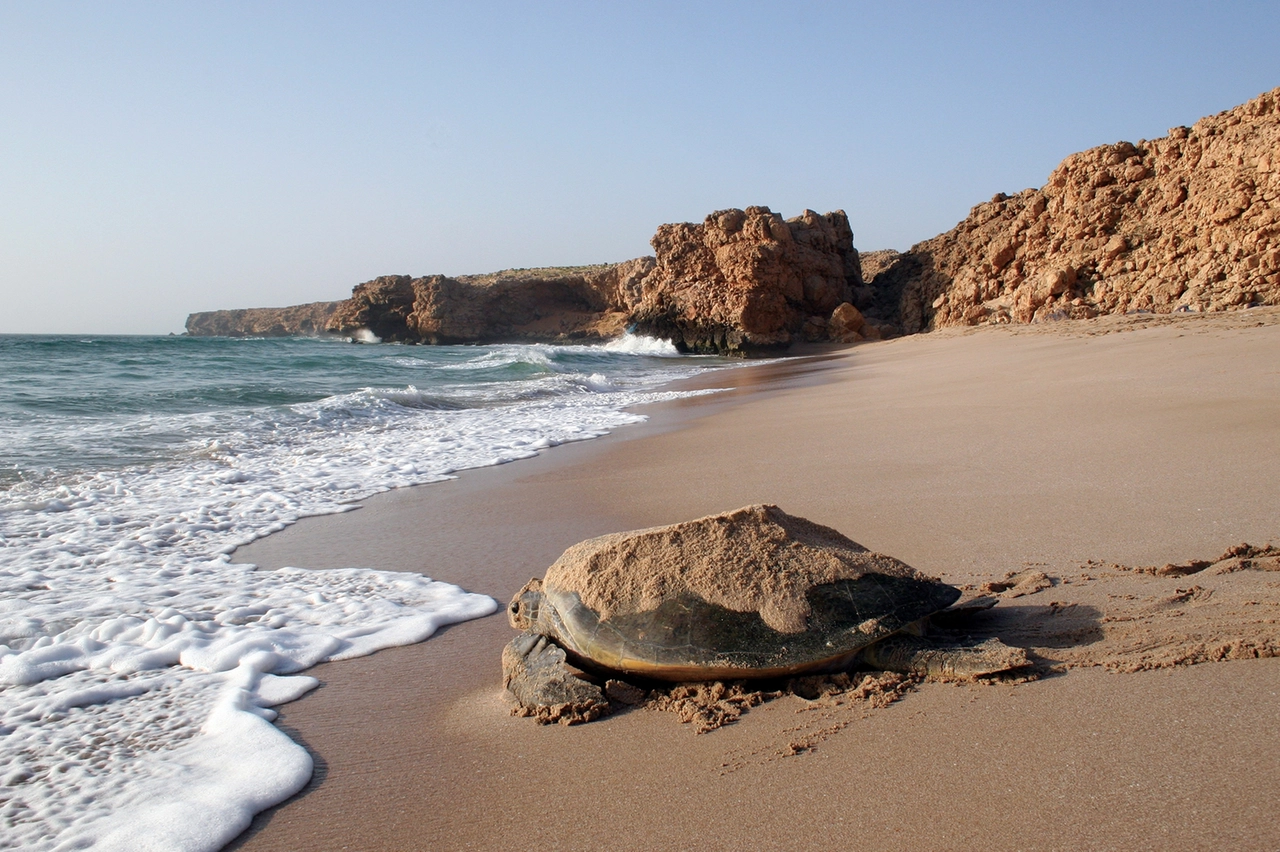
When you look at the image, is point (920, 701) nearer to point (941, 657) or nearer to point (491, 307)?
point (941, 657)

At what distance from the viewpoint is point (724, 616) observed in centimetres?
250

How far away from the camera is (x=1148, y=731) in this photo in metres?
1.97

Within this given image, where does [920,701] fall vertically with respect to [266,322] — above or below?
below

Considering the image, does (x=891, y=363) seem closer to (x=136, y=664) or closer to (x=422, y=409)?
(x=422, y=409)

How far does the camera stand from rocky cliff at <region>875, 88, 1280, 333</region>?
14531mm

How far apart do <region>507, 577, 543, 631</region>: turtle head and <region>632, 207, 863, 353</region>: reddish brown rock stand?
27.7 metres

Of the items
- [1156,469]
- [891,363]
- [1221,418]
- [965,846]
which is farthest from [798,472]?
[891,363]

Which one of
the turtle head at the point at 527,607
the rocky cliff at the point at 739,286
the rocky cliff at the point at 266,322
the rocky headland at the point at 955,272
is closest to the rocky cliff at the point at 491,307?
the rocky headland at the point at 955,272

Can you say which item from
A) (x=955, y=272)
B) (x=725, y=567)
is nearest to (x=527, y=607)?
(x=725, y=567)

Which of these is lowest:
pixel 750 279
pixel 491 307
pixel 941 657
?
pixel 941 657

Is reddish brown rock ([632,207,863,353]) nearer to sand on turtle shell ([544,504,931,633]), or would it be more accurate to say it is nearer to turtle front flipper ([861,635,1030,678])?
sand on turtle shell ([544,504,931,633])

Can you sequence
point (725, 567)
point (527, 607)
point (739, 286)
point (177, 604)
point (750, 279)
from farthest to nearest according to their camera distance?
1. point (739, 286)
2. point (750, 279)
3. point (177, 604)
4. point (527, 607)
5. point (725, 567)

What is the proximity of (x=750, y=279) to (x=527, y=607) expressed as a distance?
28.6 metres

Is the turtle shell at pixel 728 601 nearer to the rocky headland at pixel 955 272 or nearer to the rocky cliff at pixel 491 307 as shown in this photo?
the rocky headland at pixel 955 272
